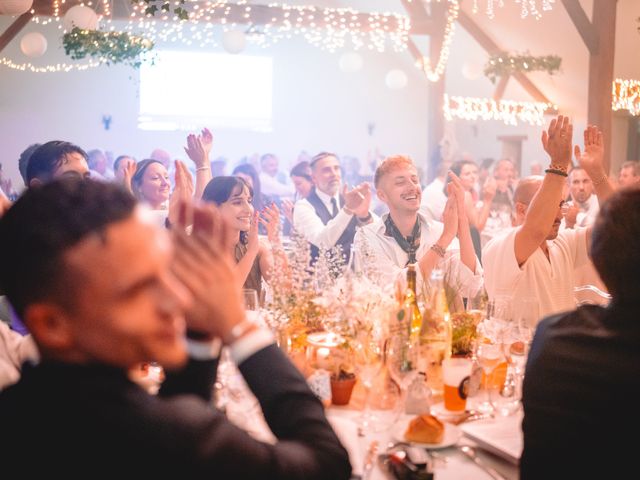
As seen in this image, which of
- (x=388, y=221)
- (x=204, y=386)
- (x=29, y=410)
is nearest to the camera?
(x=29, y=410)

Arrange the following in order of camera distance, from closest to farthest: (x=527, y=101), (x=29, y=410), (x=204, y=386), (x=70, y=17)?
(x=29, y=410)
(x=204, y=386)
(x=70, y=17)
(x=527, y=101)

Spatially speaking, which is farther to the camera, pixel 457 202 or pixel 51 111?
pixel 51 111

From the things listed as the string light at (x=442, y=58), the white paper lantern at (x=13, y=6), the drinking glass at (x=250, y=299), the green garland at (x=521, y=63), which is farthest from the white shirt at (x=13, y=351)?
the string light at (x=442, y=58)

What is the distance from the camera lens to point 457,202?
10.3ft

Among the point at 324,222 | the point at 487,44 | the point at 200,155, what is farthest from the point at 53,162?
the point at 487,44

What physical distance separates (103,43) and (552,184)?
472 cm

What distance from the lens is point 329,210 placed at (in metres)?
5.14

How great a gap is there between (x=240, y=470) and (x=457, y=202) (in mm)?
2429

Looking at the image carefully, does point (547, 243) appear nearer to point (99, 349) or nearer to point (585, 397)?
point (585, 397)

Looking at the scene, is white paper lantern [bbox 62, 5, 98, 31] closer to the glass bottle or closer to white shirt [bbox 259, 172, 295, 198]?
white shirt [bbox 259, 172, 295, 198]

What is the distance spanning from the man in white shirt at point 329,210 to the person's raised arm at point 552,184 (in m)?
1.30

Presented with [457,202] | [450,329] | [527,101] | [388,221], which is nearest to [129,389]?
[450,329]

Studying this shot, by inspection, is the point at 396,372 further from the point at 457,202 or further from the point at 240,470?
the point at 457,202

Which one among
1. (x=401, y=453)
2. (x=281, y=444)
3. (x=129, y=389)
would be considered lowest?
(x=401, y=453)
